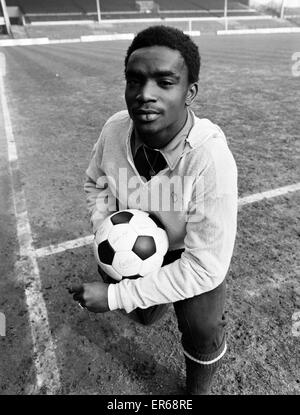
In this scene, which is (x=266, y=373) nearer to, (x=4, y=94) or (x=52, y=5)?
(x=4, y=94)

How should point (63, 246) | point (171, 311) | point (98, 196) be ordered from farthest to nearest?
point (63, 246)
point (171, 311)
point (98, 196)

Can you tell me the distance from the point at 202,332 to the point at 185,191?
75 centimetres

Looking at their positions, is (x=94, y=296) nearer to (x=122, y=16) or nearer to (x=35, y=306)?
(x=35, y=306)

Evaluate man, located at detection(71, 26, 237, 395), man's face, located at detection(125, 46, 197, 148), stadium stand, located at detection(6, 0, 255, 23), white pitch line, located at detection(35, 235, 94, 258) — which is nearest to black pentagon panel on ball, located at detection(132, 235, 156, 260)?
man, located at detection(71, 26, 237, 395)

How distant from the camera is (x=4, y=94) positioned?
29.3 feet

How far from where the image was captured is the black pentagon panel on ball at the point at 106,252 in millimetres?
2221

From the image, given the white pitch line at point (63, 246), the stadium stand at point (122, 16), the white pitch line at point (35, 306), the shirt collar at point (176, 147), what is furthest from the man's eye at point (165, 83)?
the stadium stand at point (122, 16)

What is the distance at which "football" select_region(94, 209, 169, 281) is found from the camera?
7.09 ft

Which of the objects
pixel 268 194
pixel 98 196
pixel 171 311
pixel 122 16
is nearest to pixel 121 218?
pixel 98 196

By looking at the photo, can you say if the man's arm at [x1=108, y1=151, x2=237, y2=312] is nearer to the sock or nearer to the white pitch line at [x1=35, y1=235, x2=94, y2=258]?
the sock

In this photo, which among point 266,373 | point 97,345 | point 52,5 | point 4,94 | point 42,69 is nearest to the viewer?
point 266,373

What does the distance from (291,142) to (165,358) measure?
4292 mm

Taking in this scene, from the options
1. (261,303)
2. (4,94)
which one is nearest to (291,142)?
(261,303)

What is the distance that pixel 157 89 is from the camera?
5.87ft
